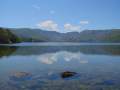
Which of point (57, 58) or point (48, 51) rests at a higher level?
point (57, 58)

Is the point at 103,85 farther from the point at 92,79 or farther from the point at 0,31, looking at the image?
the point at 0,31

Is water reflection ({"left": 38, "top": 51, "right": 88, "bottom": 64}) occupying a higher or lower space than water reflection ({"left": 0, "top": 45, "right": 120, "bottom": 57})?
higher

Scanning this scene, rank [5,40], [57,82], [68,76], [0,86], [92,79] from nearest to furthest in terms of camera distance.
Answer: [0,86]
[57,82]
[92,79]
[68,76]
[5,40]

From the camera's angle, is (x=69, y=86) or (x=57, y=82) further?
(x=57, y=82)

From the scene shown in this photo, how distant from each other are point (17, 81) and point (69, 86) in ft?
23.6

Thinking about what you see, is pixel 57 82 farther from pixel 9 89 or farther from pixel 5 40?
pixel 5 40

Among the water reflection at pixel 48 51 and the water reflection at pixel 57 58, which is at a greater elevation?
the water reflection at pixel 57 58

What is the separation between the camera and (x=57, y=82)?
2425cm

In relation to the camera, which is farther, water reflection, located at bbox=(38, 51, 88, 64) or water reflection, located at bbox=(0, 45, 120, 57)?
water reflection, located at bbox=(0, 45, 120, 57)

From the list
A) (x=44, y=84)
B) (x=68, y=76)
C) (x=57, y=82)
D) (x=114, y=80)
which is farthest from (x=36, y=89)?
(x=114, y=80)

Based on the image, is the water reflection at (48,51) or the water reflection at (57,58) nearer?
the water reflection at (57,58)

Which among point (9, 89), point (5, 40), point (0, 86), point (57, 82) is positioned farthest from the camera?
point (5, 40)

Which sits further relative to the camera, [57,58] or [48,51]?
[48,51]

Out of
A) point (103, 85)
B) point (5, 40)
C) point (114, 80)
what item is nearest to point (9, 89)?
point (103, 85)
